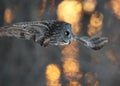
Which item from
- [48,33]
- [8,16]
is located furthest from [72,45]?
[8,16]

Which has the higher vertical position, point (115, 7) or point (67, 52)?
point (115, 7)

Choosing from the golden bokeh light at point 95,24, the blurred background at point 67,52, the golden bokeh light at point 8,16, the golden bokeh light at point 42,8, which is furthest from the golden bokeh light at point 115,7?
the golden bokeh light at point 8,16

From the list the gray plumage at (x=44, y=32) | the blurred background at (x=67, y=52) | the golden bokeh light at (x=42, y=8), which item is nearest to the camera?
the gray plumage at (x=44, y=32)

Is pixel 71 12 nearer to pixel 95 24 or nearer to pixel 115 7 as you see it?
pixel 95 24

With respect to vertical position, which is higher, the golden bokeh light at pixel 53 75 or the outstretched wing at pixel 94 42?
the outstretched wing at pixel 94 42

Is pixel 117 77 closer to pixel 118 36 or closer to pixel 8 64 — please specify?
pixel 118 36

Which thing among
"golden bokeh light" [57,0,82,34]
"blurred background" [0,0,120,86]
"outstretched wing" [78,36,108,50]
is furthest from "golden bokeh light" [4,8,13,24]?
"outstretched wing" [78,36,108,50]

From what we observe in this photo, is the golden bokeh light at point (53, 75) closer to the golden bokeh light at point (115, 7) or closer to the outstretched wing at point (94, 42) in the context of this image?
the outstretched wing at point (94, 42)
